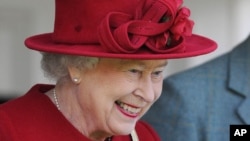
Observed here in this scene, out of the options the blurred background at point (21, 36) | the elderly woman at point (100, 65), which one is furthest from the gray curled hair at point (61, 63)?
the blurred background at point (21, 36)

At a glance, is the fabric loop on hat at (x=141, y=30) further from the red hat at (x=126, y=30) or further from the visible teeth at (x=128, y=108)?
the visible teeth at (x=128, y=108)

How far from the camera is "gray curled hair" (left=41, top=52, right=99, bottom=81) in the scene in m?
2.29

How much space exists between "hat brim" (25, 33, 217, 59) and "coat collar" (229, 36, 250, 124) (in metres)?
0.80

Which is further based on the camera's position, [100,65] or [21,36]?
[21,36]

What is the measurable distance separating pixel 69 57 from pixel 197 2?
74.6 inches

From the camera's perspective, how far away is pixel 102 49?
87.5 inches

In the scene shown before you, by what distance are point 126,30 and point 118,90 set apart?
0.59ft

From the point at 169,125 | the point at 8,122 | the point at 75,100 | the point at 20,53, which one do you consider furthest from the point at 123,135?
the point at 20,53

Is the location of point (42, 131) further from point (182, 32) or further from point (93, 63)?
point (182, 32)

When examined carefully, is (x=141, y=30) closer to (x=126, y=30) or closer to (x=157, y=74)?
(x=126, y=30)

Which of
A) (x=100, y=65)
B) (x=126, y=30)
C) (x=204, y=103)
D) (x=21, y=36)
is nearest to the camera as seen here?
(x=126, y=30)

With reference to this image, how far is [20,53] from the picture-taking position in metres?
3.94

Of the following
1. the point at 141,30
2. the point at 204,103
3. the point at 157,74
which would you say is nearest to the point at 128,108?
the point at 157,74

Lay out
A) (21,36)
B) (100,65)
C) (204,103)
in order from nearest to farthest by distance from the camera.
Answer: (100,65), (204,103), (21,36)
